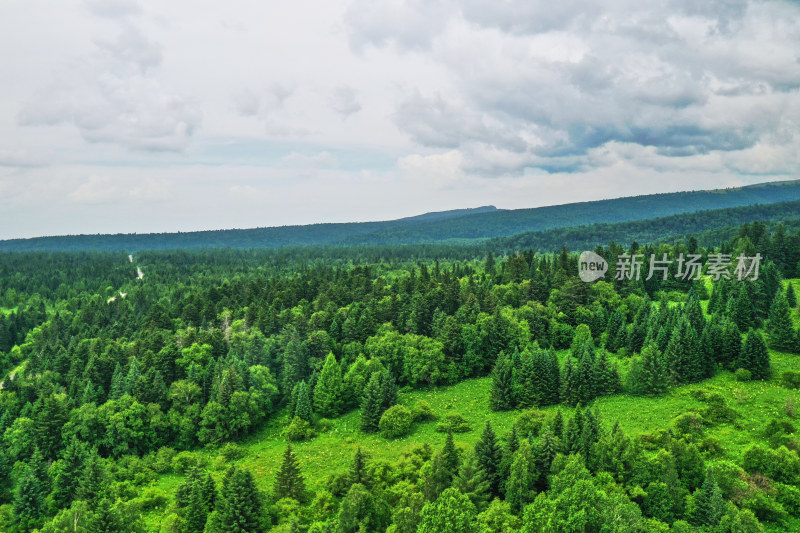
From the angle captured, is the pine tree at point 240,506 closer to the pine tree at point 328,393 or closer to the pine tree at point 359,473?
the pine tree at point 359,473

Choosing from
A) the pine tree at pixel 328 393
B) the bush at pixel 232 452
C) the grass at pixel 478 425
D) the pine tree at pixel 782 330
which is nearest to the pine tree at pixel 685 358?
the grass at pixel 478 425

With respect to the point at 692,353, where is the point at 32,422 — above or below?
below

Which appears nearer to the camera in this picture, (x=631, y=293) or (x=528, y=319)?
(x=528, y=319)

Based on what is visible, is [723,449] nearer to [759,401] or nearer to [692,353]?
[759,401]

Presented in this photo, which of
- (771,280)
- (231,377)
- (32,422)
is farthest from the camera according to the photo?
(771,280)

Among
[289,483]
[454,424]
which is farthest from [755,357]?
[289,483]

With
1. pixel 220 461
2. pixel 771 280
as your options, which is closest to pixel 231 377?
pixel 220 461
